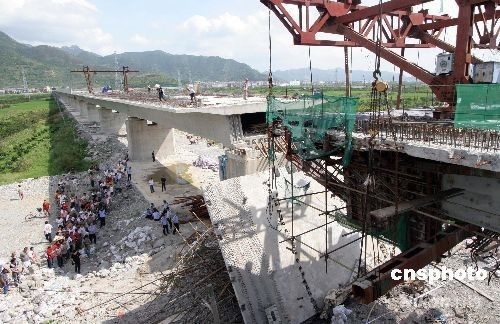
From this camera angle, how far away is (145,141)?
111ft

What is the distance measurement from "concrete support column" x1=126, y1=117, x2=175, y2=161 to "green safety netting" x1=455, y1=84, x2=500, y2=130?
29.6 metres

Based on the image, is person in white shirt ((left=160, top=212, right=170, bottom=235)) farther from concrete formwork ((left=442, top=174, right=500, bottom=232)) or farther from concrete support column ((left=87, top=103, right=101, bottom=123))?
concrete support column ((left=87, top=103, right=101, bottom=123))

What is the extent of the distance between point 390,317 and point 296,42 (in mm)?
9128

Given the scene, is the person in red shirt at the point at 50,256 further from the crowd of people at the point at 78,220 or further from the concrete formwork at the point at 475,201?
the concrete formwork at the point at 475,201

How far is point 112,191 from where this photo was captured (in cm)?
2438

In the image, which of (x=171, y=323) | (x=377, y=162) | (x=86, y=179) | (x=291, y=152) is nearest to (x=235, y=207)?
(x=291, y=152)

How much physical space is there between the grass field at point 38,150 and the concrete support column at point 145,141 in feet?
15.7

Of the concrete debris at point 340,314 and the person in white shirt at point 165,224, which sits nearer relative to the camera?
the concrete debris at point 340,314

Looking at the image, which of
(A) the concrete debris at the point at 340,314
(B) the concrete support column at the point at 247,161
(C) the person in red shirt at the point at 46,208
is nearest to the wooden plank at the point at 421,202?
(A) the concrete debris at the point at 340,314

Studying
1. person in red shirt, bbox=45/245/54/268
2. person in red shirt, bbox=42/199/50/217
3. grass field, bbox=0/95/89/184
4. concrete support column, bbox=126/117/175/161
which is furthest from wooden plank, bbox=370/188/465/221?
grass field, bbox=0/95/89/184

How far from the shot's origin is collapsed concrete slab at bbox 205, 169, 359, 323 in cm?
1127

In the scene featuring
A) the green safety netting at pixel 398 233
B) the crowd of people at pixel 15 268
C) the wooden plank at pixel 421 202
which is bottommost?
the crowd of people at pixel 15 268

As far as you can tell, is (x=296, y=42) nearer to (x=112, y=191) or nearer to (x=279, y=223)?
(x=279, y=223)

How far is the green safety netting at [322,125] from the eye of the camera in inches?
366
